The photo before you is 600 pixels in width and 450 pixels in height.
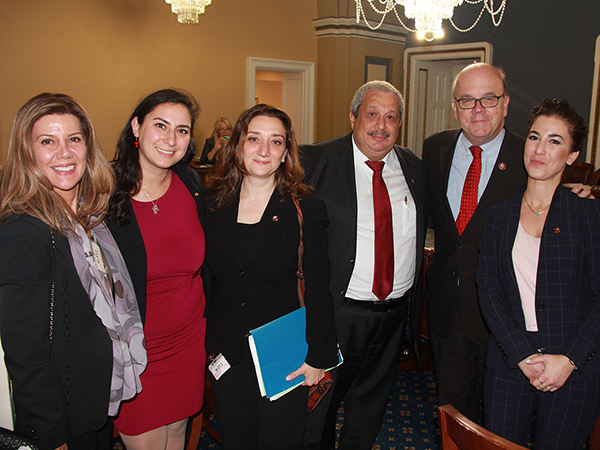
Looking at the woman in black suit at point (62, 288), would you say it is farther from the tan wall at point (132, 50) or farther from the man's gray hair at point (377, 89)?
the tan wall at point (132, 50)

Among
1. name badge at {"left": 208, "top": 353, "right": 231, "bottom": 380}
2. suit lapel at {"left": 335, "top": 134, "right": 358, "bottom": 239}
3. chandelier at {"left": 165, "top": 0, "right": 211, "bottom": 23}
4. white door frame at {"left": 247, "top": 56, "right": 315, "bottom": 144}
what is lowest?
name badge at {"left": 208, "top": 353, "right": 231, "bottom": 380}

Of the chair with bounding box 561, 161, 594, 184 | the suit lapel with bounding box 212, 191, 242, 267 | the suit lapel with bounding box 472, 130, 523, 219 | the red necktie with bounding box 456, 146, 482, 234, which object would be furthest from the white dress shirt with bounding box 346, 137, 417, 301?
the chair with bounding box 561, 161, 594, 184

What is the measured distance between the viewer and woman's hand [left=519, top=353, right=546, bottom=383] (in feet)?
5.72

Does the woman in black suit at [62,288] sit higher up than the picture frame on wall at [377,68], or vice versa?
the picture frame on wall at [377,68]

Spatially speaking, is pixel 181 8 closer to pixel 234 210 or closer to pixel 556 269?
pixel 234 210

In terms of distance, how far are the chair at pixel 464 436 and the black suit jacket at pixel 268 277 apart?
73 cm

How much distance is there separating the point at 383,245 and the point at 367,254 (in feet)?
0.28

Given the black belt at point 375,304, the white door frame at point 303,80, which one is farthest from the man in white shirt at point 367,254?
the white door frame at point 303,80

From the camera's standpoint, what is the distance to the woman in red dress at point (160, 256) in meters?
1.81

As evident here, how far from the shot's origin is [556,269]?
1770mm

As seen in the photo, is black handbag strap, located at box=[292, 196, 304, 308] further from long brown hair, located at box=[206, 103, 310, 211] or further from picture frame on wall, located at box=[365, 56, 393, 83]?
picture frame on wall, located at box=[365, 56, 393, 83]

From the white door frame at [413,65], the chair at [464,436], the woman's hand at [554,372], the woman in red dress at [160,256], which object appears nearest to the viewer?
the chair at [464,436]

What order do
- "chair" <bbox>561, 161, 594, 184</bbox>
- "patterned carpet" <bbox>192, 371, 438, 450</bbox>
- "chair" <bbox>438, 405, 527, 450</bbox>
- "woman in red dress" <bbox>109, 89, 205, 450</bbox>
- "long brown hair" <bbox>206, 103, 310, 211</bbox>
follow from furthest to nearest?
"chair" <bbox>561, 161, 594, 184</bbox>
"patterned carpet" <bbox>192, 371, 438, 450</bbox>
"long brown hair" <bbox>206, 103, 310, 211</bbox>
"woman in red dress" <bbox>109, 89, 205, 450</bbox>
"chair" <bbox>438, 405, 527, 450</bbox>

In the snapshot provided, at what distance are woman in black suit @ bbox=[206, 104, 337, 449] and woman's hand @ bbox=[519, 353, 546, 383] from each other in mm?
698
